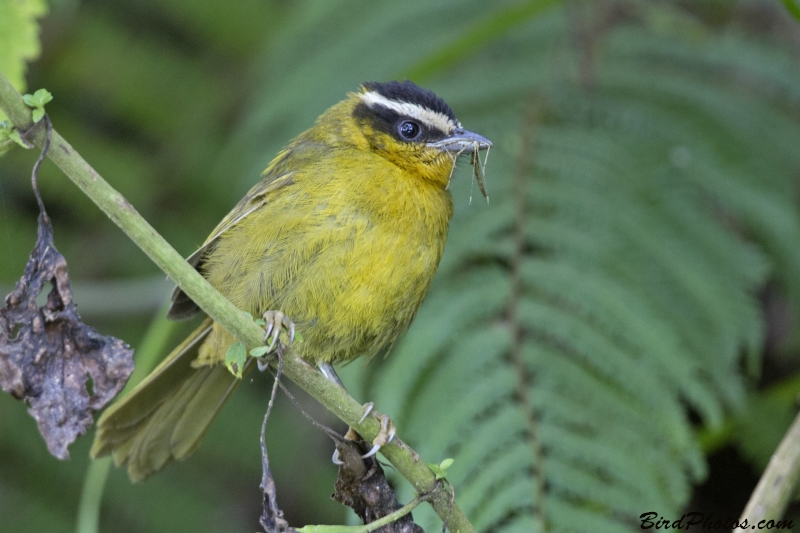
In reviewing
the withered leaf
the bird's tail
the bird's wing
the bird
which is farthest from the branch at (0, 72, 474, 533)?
the bird's tail

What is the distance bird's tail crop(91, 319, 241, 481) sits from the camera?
284 centimetres

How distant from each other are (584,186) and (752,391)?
1235 millimetres

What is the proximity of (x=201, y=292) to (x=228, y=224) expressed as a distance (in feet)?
4.69

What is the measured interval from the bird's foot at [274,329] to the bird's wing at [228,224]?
51 cm

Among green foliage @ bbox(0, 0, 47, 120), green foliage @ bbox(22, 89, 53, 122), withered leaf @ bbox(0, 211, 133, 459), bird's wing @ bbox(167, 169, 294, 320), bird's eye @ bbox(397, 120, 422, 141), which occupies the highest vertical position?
green foliage @ bbox(22, 89, 53, 122)

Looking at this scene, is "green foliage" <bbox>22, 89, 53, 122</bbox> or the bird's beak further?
the bird's beak

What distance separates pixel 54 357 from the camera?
1721mm

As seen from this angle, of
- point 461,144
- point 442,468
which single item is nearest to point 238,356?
point 442,468

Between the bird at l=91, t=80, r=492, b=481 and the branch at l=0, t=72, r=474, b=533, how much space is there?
62 cm

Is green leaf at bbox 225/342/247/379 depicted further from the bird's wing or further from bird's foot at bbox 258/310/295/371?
the bird's wing

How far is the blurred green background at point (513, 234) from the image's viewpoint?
Answer: 2.83m

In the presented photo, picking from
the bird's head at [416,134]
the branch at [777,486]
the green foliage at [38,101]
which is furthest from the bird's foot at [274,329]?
the branch at [777,486]

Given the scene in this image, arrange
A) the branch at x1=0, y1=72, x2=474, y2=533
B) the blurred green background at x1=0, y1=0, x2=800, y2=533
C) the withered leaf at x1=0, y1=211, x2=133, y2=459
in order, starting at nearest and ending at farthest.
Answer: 1. the branch at x1=0, y1=72, x2=474, y2=533
2. the withered leaf at x1=0, y1=211, x2=133, y2=459
3. the blurred green background at x1=0, y1=0, x2=800, y2=533

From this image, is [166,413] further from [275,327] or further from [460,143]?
[460,143]
